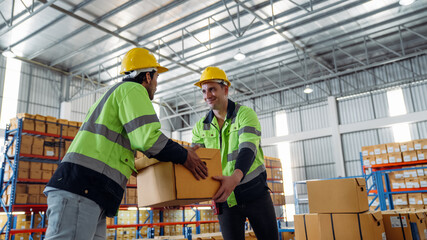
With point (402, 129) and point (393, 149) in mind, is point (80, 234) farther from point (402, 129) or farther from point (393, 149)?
point (402, 129)

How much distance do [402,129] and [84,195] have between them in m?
17.9

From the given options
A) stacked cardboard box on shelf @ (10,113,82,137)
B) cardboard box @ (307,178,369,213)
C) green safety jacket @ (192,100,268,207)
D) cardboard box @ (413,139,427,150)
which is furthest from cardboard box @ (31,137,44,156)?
cardboard box @ (413,139,427,150)

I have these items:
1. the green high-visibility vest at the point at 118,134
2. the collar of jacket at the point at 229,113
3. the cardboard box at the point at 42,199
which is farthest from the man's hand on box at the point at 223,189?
the cardboard box at the point at 42,199

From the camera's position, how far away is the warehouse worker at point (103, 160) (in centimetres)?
176

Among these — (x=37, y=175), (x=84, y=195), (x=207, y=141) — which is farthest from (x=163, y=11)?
(x=84, y=195)

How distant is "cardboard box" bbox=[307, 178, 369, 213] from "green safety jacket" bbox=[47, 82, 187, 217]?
3.40 metres

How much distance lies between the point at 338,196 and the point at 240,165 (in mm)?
2834

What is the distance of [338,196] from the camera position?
4.75m

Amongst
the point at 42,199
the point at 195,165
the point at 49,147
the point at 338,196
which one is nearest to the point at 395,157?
the point at 338,196

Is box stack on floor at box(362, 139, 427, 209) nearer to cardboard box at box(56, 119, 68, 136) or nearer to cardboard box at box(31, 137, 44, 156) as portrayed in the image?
cardboard box at box(56, 119, 68, 136)

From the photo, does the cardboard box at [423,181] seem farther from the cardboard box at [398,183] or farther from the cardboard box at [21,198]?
the cardboard box at [21,198]

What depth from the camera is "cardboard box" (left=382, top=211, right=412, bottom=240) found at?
5.43 metres

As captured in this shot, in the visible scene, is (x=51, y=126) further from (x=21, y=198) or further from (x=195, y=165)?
(x=195, y=165)

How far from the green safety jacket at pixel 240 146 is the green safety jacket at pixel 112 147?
0.73m
